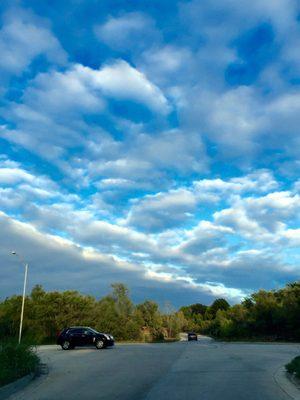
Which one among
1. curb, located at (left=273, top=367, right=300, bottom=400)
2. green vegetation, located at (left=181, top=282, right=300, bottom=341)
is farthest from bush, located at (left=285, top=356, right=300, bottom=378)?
green vegetation, located at (left=181, top=282, right=300, bottom=341)

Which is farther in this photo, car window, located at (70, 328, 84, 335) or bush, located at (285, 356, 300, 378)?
car window, located at (70, 328, 84, 335)

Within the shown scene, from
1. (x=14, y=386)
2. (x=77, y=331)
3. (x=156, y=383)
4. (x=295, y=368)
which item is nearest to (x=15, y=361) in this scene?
(x=14, y=386)

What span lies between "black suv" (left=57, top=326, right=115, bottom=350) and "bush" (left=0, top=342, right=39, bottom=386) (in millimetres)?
17737

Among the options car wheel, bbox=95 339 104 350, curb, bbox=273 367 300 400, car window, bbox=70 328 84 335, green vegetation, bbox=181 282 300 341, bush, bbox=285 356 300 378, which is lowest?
curb, bbox=273 367 300 400

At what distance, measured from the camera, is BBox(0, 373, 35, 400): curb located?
A: 10.7 meters

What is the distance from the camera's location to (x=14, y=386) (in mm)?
11648

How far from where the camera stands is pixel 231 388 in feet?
39.3

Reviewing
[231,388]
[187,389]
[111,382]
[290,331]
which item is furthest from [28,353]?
[290,331]

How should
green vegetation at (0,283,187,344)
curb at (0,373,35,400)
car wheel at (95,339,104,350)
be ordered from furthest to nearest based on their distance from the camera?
green vegetation at (0,283,187,344) < car wheel at (95,339,104,350) < curb at (0,373,35,400)

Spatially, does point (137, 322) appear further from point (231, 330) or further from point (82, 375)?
point (82, 375)

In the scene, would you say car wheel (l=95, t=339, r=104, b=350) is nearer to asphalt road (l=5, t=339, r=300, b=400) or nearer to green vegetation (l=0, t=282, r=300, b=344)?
asphalt road (l=5, t=339, r=300, b=400)

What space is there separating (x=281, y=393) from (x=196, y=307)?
627 ft

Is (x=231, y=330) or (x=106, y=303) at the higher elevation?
(x=106, y=303)

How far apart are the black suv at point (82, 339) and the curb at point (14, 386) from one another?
19.3 meters
